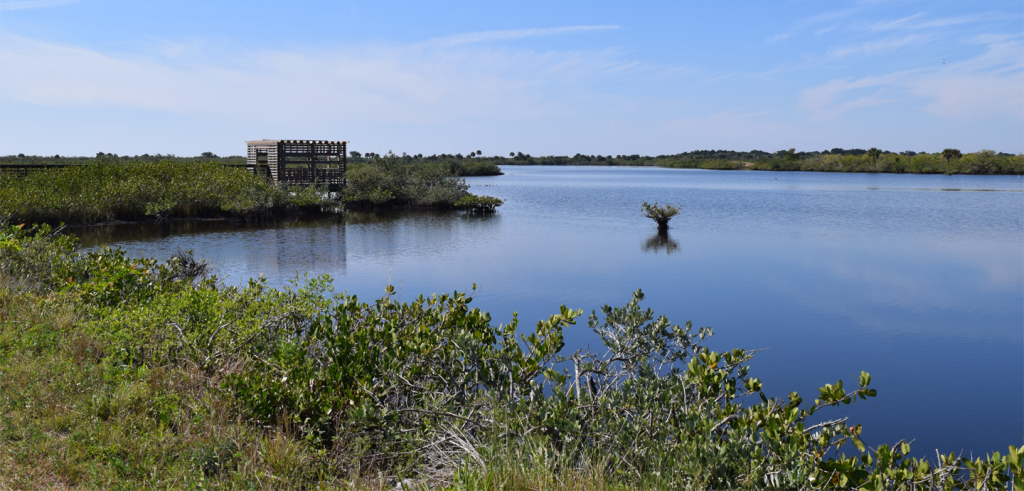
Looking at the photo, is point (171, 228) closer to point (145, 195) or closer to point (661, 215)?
point (145, 195)

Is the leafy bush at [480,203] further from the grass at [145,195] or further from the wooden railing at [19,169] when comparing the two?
the wooden railing at [19,169]

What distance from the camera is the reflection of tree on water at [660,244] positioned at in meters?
21.3

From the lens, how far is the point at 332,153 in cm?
3891

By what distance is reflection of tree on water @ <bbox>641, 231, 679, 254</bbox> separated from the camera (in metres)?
21.3

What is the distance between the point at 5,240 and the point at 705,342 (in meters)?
11.0

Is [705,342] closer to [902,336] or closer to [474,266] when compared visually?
[902,336]

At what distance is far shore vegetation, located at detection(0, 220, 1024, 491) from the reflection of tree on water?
14158 millimetres

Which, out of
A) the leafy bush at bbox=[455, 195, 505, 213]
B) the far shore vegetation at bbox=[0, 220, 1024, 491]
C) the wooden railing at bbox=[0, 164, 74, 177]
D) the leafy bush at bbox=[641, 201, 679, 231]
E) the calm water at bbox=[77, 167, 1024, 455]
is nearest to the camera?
the far shore vegetation at bbox=[0, 220, 1024, 491]

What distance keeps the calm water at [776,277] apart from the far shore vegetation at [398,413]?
1.82m

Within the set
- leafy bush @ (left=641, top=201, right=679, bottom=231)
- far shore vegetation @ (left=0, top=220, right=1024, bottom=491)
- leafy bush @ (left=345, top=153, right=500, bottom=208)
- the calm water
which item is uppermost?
leafy bush @ (left=345, top=153, right=500, bottom=208)

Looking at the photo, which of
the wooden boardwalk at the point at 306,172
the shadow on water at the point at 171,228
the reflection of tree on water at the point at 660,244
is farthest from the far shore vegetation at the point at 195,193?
the reflection of tree on water at the point at 660,244

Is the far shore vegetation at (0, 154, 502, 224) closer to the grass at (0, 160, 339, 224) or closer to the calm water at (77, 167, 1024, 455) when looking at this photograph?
the grass at (0, 160, 339, 224)

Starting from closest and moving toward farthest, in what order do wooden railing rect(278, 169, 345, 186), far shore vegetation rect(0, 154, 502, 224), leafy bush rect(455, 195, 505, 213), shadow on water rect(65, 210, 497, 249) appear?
shadow on water rect(65, 210, 497, 249) < far shore vegetation rect(0, 154, 502, 224) < leafy bush rect(455, 195, 505, 213) < wooden railing rect(278, 169, 345, 186)

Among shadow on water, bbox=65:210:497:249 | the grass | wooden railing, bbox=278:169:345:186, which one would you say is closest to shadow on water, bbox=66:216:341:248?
shadow on water, bbox=65:210:497:249
